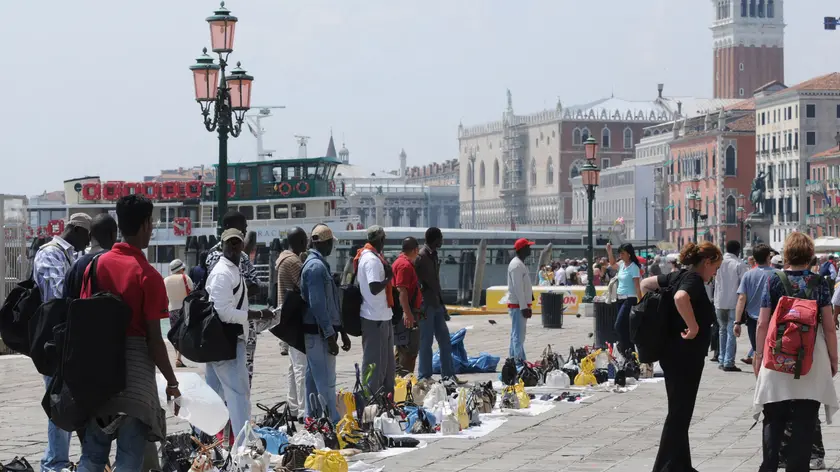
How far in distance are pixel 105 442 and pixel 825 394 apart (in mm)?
3300

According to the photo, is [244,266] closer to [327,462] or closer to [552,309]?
[327,462]

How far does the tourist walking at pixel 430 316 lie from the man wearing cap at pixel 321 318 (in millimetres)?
3107

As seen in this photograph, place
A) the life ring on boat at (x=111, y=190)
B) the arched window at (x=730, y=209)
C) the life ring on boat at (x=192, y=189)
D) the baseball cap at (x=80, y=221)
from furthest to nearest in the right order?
the arched window at (x=730, y=209), the life ring on boat at (x=192, y=189), the life ring on boat at (x=111, y=190), the baseball cap at (x=80, y=221)

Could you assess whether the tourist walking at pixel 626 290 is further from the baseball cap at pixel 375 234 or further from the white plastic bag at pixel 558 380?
the baseball cap at pixel 375 234

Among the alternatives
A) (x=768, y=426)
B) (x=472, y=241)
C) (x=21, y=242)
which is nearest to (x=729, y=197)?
(x=472, y=241)

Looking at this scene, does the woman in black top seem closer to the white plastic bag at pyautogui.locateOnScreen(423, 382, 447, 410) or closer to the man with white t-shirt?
the white plastic bag at pyautogui.locateOnScreen(423, 382, 447, 410)

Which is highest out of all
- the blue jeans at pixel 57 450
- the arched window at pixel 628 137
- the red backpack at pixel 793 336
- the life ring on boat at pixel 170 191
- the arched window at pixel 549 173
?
the arched window at pixel 628 137

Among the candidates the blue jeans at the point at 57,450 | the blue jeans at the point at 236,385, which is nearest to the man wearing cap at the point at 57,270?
the blue jeans at the point at 57,450

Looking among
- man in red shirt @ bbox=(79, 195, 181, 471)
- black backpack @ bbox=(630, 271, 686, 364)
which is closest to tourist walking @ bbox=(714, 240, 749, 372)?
black backpack @ bbox=(630, 271, 686, 364)

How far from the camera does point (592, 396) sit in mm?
11789

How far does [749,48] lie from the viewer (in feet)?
471

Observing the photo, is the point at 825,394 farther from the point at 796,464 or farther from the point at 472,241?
the point at 472,241

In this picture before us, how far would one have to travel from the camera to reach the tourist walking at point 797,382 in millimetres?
7230

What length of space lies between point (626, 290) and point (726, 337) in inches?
40.3
